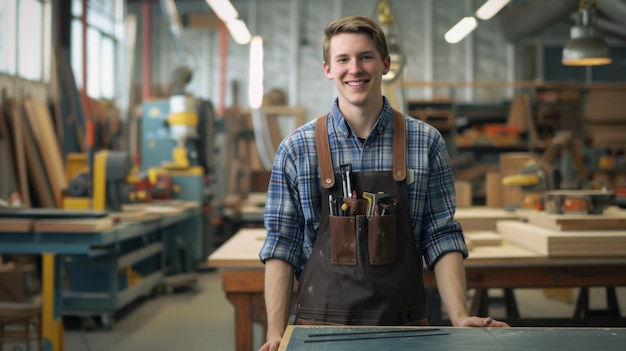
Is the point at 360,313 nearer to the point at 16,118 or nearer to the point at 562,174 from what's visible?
the point at 562,174

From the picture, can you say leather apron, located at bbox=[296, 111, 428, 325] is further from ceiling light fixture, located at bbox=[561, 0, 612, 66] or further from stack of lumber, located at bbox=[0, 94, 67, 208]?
stack of lumber, located at bbox=[0, 94, 67, 208]

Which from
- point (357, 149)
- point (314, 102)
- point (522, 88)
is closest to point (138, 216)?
point (357, 149)

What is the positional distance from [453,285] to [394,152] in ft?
1.36

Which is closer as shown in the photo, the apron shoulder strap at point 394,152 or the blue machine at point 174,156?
the apron shoulder strap at point 394,152

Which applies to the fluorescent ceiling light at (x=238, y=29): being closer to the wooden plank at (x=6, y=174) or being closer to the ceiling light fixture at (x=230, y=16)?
the ceiling light fixture at (x=230, y=16)

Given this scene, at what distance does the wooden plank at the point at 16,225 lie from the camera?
3.60m

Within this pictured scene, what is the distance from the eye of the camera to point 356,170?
205 cm

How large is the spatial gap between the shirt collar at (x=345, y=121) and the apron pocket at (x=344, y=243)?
10.4 inches

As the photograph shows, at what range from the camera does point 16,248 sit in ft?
12.1

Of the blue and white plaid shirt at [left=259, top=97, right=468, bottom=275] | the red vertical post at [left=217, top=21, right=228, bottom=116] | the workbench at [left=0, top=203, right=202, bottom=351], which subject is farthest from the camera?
the red vertical post at [left=217, top=21, right=228, bottom=116]

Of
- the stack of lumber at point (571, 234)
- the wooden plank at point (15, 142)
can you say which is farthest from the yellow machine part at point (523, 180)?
the wooden plank at point (15, 142)

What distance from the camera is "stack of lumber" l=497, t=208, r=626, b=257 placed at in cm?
298

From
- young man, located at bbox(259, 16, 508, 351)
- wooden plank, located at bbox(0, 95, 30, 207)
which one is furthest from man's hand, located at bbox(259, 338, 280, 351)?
wooden plank, located at bbox(0, 95, 30, 207)

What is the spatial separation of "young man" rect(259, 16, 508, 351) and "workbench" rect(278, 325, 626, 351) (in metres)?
0.20
